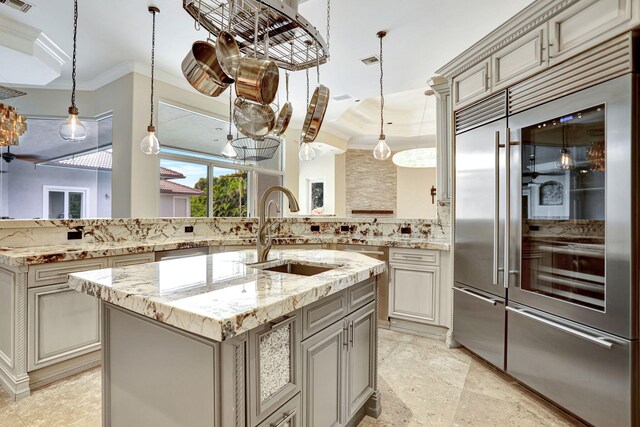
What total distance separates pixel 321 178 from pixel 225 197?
2.97 m

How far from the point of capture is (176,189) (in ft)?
14.9

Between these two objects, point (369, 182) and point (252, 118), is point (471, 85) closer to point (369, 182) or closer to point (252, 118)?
point (252, 118)

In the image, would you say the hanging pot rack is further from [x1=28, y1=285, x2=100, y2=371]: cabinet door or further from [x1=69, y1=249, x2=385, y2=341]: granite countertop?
[x1=28, y1=285, x2=100, y2=371]: cabinet door

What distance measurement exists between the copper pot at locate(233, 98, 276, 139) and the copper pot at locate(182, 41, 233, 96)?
0.15 m

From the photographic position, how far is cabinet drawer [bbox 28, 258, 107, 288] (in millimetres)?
2072

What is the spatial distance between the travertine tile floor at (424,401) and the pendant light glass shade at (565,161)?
1500 mm

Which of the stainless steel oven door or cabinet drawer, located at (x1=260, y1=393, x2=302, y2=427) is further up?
the stainless steel oven door

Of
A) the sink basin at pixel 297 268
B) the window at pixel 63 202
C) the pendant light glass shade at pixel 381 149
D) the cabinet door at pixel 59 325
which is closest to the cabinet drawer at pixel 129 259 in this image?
the cabinet door at pixel 59 325

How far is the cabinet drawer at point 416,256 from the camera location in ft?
9.77

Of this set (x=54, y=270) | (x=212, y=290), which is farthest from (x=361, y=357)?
(x=54, y=270)

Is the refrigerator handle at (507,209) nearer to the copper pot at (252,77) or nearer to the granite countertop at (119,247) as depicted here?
the granite countertop at (119,247)

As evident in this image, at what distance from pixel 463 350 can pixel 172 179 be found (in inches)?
165

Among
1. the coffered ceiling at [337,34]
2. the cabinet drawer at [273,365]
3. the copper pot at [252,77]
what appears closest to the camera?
the cabinet drawer at [273,365]

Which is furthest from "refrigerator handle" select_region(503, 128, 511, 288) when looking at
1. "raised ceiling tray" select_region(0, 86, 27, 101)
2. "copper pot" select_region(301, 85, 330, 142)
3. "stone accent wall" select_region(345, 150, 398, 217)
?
"stone accent wall" select_region(345, 150, 398, 217)
